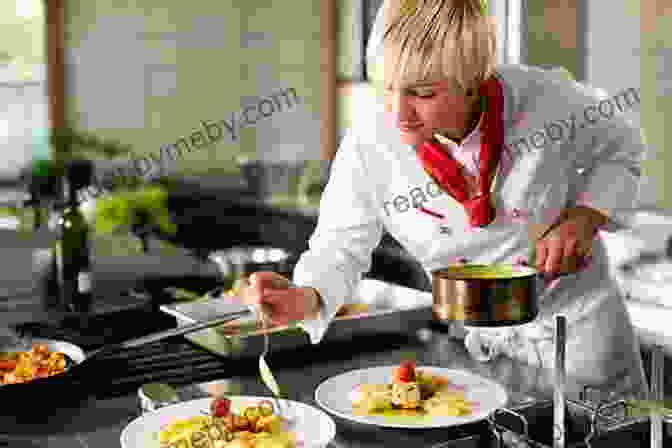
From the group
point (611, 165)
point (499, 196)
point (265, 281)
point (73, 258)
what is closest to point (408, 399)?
point (265, 281)

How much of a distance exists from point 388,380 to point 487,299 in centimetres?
30

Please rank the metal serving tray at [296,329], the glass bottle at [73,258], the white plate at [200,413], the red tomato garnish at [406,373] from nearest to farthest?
the white plate at [200,413], the red tomato garnish at [406,373], the metal serving tray at [296,329], the glass bottle at [73,258]

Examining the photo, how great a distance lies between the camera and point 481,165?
179 cm

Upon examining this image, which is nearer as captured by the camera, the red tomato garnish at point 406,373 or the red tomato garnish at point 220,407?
the red tomato garnish at point 220,407

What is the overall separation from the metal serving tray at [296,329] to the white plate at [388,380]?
26cm

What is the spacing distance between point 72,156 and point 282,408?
428cm

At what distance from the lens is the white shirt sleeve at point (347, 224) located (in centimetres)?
180

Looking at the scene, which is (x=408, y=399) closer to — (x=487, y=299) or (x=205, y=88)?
(x=487, y=299)

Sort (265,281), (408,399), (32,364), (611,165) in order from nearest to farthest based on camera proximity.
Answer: (408,399) → (265,281) → (32,364) → (611,165)

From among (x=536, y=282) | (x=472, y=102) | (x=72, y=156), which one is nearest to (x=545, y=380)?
(x=536, y=282)

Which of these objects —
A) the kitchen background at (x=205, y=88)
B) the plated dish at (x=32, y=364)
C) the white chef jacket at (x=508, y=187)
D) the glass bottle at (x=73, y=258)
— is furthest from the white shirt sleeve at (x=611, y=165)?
the kitchen background at (x=205, y=88)

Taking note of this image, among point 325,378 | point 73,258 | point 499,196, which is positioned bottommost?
point 325,378

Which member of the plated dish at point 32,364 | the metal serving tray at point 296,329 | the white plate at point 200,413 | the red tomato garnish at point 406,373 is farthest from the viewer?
the metal serving tray at point 296,329

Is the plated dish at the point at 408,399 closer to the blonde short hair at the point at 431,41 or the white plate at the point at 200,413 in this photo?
the white plate at the point at 200,413
